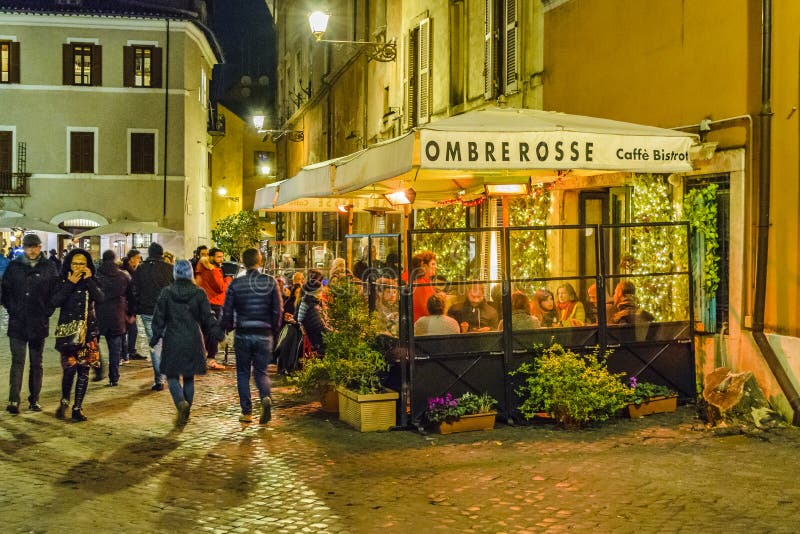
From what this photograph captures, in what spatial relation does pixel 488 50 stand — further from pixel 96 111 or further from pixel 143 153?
pixel 96 111

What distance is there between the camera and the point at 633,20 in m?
11.9

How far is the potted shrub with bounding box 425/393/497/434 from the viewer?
28.8 ft

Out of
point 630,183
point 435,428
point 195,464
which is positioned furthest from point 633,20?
point 195,464

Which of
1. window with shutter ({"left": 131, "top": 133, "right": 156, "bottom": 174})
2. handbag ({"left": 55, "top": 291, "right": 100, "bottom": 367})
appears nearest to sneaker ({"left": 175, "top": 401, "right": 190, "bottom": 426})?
handbag ({"left": 55, "top": 291, "right": 100, "bottom": 367})

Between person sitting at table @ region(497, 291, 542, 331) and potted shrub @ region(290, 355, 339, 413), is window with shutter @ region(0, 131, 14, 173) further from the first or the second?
person sitting at table @ region(497, 291, 542, 331)

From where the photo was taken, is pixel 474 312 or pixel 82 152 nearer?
pixel 474 312

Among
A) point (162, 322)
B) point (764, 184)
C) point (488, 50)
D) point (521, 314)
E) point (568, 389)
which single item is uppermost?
point (488, 50)

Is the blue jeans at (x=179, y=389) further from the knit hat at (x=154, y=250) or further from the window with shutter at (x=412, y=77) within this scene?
the window with shutter at (x=412, y=77)

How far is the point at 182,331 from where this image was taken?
9398 mm

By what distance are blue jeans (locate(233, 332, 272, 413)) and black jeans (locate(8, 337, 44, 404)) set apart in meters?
2.40

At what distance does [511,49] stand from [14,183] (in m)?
24.0

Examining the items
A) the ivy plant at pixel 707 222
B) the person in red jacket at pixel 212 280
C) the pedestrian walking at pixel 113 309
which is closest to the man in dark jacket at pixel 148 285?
the pedestrian walking at pixel 113 309

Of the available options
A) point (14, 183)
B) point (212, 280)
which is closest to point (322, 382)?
point (212, 280)

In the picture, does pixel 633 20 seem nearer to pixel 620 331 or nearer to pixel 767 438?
pixel 620 331
